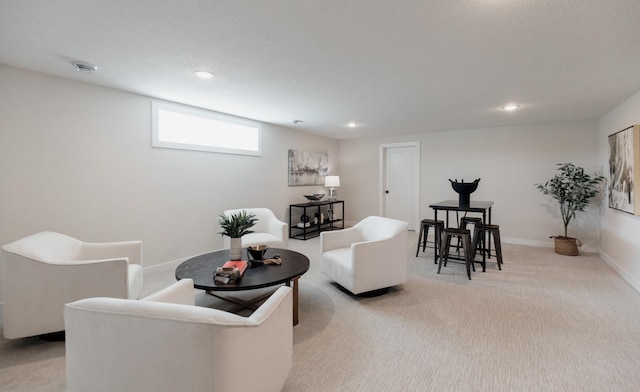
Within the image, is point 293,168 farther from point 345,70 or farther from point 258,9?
point 258,9

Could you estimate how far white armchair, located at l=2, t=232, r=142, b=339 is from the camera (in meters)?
1.98

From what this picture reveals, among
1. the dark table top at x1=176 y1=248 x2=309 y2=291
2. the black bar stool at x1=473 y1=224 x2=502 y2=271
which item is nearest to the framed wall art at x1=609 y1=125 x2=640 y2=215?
the black bar stool at x1=473 y1=224 x2=502 y2=271

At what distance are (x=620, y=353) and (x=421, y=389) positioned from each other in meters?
1.53

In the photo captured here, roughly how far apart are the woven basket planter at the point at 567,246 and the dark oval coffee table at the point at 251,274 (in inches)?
173

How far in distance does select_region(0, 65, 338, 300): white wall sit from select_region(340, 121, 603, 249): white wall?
4112 mm

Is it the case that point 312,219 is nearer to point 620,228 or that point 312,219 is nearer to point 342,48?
point 342,48

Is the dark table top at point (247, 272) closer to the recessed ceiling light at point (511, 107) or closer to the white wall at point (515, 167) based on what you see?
the recessed ceiling light at point (511, 107)

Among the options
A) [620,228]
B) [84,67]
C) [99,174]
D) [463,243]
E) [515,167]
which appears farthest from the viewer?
[515,167]

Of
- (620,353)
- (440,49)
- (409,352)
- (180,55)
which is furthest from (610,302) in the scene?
(180,55)

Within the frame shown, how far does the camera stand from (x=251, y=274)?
7.68 ft

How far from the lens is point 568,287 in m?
3.20

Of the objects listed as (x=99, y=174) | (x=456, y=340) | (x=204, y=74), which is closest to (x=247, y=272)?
(x=456, y=340)

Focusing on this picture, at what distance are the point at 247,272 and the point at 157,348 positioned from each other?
4.22ft

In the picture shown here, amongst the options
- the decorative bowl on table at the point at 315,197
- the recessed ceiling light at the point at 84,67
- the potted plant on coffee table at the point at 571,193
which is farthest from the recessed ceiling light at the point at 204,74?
the potted plant on coffee table at the point at 571,193
